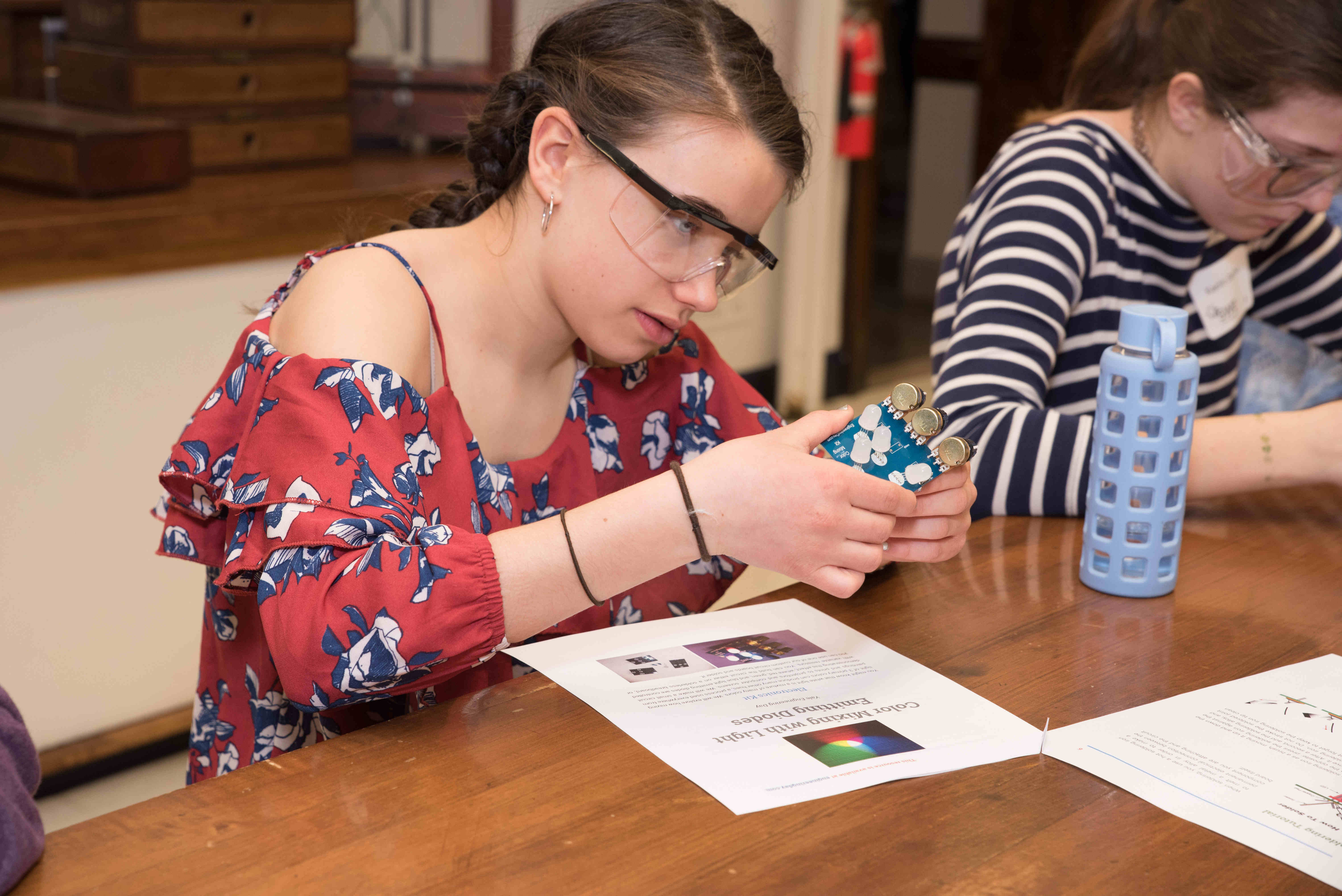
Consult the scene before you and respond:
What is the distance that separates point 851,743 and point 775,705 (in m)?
0.07

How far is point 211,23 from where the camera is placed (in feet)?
7.75

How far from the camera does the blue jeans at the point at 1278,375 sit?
6.03 ft

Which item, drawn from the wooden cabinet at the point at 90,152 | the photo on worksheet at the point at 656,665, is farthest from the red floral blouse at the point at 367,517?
the wooden cabinet at the point at 90,152

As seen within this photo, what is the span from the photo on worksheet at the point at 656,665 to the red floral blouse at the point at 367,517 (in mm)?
102

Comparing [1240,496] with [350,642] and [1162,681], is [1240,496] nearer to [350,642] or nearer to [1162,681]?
[1162,681]

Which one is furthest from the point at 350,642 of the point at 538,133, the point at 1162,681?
the point at 1162,681

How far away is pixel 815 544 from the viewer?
3.06 ft

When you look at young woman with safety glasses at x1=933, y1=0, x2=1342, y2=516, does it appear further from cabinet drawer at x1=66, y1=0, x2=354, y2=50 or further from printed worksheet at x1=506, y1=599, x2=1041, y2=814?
cabinet drawer at x1=66, y1=0, x2=354, y2=50

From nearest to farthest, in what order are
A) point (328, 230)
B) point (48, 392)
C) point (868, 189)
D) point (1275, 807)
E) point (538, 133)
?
1. point (1275, 807)
2. point (538, 133)
3. point (48, 392)
4. point (328, 230)
5. point (868, 189)

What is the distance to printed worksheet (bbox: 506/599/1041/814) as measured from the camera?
81 centimetres

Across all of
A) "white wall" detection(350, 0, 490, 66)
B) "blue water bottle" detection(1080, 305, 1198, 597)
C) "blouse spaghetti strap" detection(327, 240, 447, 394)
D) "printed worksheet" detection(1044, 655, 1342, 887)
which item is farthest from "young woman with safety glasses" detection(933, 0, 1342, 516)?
"white wall" detection(350, 0, 490, 66)

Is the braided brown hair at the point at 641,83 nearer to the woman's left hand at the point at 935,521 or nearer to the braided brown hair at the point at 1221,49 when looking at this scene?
the woman's left hand at the point at 935,521

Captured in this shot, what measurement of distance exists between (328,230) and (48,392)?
607mm

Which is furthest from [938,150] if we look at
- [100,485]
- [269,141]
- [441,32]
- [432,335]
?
[432,335]
